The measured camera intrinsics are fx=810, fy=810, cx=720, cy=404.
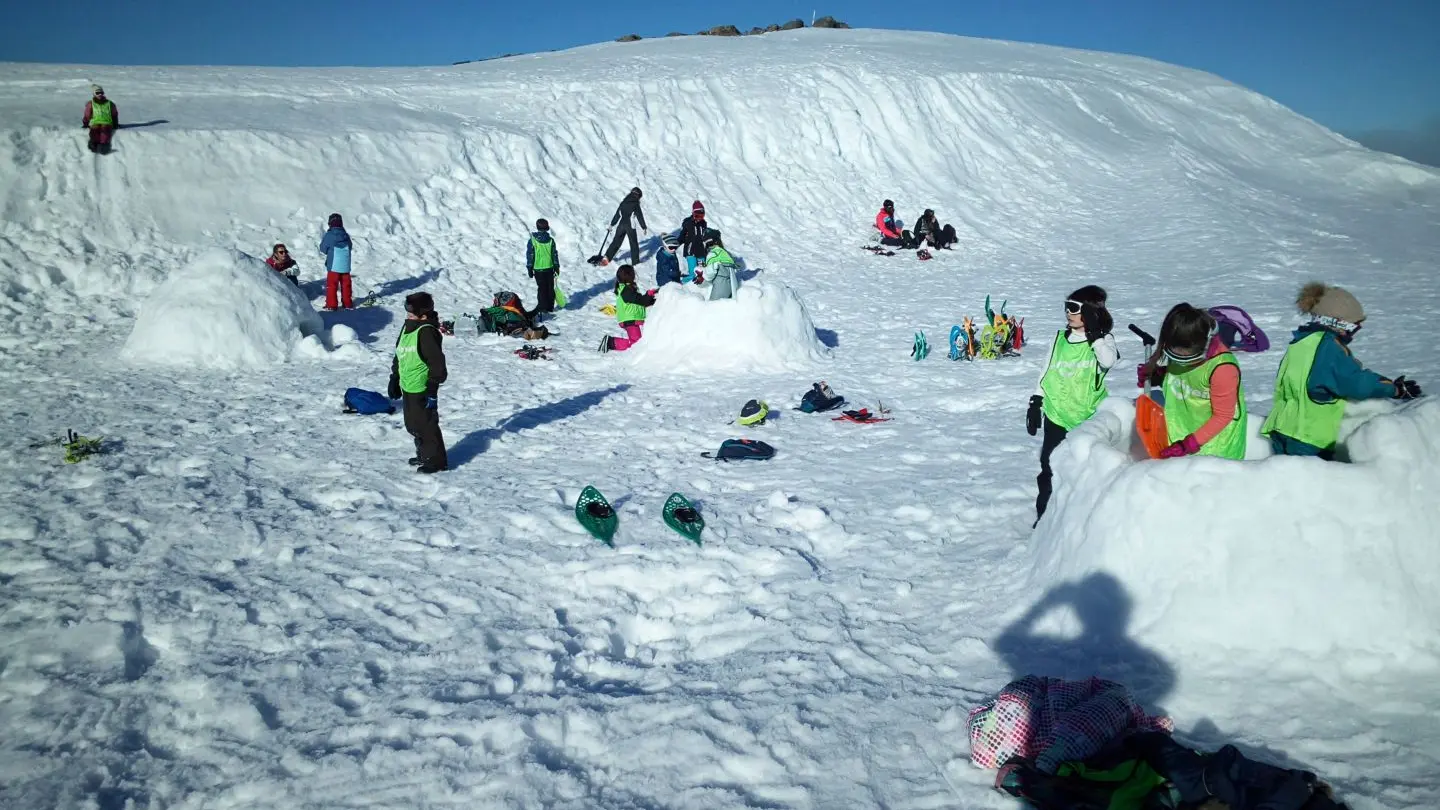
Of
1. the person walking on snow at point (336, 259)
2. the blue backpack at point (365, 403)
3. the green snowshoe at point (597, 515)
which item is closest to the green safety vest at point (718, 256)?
the person walking on snow at point (336, 259)

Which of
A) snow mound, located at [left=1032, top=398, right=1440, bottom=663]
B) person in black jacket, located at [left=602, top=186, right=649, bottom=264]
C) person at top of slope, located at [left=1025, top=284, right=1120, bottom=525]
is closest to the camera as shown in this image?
snow mound, located at [left=1032, top=398, right=1440, bottom=663]

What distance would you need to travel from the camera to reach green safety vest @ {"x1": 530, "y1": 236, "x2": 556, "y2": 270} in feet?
44.3

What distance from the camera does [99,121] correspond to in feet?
47.5

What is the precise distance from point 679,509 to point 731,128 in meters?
19.7

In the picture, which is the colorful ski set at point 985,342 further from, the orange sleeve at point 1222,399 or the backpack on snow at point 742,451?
the orange sleeve at point 1222,399

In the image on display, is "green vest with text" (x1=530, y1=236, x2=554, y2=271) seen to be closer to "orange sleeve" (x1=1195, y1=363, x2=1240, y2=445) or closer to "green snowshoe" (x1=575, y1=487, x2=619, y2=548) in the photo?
"green snowshoe" (x1=575, y1=487, x2=619, y2=548)

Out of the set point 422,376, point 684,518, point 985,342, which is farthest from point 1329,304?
point 985,342

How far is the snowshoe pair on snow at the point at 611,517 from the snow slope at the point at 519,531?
0.39ft

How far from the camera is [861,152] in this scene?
24.5 metres

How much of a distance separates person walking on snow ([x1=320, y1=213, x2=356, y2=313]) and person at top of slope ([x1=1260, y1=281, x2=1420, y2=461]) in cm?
1278

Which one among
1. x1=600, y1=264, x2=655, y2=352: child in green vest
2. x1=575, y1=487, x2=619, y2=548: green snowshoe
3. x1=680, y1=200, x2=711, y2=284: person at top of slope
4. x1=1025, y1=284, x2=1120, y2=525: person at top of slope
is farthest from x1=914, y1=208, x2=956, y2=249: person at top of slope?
x1=575, y1=487, x2=619, y2=548: green snowshoe

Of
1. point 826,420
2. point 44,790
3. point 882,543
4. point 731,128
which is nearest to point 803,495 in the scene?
point 882,543

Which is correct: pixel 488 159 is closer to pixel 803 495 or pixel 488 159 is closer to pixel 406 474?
pixel 406 474

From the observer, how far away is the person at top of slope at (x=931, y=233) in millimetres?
19625
